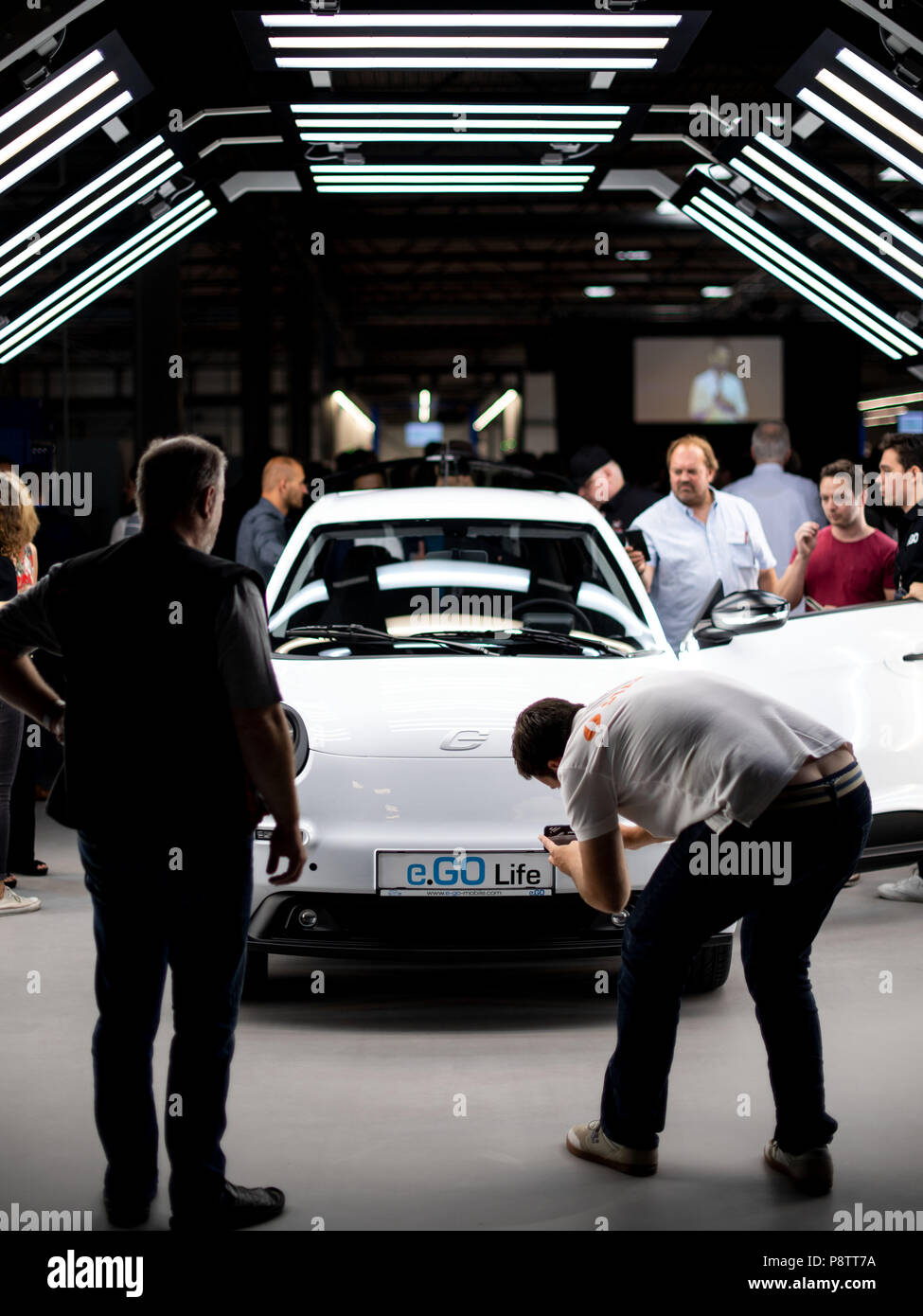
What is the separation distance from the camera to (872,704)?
5.12 m

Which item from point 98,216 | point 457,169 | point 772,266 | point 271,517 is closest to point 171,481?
point 271,517

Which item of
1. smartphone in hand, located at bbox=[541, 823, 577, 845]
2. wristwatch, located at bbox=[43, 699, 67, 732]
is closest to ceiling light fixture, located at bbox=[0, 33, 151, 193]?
wristwatch, located at bbox=[43, 699, 67, 732]

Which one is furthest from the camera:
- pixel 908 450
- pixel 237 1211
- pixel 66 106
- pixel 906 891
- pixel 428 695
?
pixel 66 106

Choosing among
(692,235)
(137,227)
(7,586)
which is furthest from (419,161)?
(692,235)

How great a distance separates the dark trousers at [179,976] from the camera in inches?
109

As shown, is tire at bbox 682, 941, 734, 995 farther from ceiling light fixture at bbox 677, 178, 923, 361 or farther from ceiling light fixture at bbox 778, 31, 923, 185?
ceiling light fixture at bbox 677, 178, 923, 361

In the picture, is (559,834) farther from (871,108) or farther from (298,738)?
(871,108)

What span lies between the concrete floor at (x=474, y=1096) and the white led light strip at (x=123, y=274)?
17.9 ft

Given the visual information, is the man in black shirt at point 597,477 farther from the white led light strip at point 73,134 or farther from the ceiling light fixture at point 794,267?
the white led light strip at point 73,134

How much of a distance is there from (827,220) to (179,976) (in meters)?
7.71

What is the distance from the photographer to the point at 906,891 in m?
6.11

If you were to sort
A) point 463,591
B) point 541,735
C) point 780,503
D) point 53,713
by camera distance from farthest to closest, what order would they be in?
point 780,503 → point 463,591 → point 53,713 → point 541,735

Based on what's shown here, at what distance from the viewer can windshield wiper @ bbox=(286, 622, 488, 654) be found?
4.74 m

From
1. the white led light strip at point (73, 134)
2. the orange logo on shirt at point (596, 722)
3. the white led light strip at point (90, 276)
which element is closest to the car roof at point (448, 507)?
the orange logo on shirt at point (596, 722)
